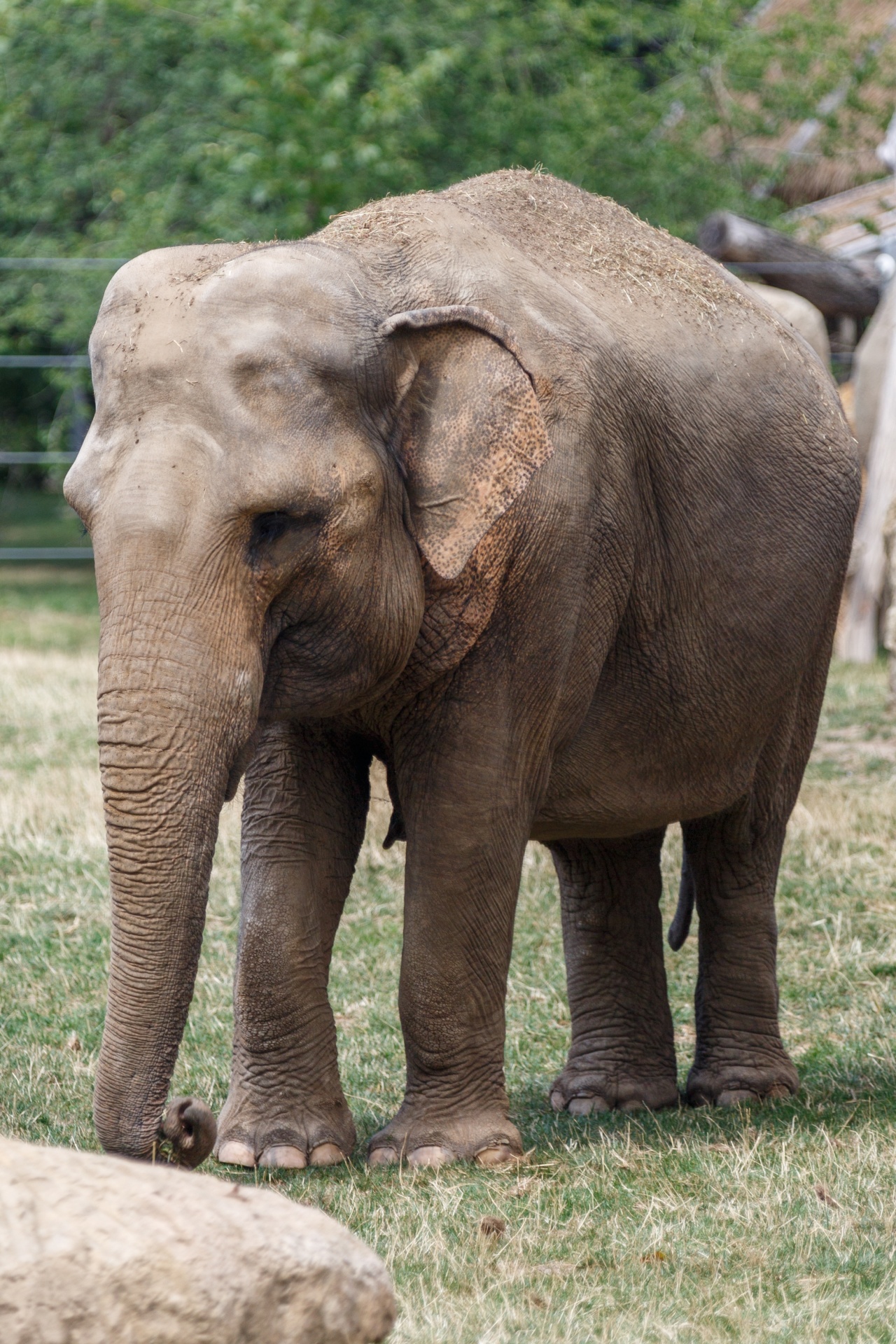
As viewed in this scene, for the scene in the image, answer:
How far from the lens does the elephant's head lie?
3.78 m

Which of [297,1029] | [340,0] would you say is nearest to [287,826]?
[297,1029]

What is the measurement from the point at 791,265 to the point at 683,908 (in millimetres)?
10663

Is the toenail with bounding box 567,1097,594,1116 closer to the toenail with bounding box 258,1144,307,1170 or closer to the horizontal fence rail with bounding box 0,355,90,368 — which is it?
the toenail with bounding box 258,1144,307,1170

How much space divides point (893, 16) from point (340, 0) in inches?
248

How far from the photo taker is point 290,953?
189 inches

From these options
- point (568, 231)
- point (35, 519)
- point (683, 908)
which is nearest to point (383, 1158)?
point (683, 908)

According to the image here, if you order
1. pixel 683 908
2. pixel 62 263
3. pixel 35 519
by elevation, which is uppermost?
pixel 683 908

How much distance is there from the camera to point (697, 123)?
1822cm

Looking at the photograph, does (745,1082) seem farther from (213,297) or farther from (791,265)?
(791,265)

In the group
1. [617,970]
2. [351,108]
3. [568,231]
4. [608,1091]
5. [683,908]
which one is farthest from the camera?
[351,108]

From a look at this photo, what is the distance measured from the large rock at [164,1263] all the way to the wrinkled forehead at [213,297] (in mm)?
1784

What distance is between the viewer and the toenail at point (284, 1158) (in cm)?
482

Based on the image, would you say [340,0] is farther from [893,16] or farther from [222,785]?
[222,785]

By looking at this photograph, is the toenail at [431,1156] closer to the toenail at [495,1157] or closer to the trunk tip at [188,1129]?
the toenail at [495,1157]
